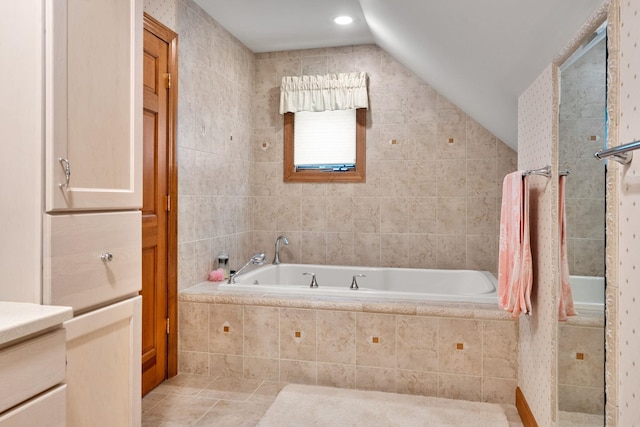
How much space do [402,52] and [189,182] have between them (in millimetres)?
1876

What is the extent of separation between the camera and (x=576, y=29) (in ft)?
4.85

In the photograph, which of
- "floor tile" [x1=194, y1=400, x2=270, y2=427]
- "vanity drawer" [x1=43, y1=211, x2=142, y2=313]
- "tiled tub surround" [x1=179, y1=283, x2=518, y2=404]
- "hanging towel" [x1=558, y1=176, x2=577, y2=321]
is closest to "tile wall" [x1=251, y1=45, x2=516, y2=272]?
"tiled tub surround" [x1=179, y1=283, x2=518, y2=404]

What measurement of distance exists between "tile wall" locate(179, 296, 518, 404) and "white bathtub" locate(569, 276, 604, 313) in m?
1.10

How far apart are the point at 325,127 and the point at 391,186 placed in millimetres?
830

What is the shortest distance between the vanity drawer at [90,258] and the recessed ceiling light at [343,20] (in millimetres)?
2486

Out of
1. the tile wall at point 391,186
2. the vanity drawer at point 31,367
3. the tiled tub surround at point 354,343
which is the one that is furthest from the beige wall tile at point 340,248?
the vanity drawer at point 31,367

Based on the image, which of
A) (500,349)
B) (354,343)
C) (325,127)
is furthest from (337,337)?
(325,127)

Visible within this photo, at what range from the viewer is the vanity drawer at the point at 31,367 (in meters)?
0.99

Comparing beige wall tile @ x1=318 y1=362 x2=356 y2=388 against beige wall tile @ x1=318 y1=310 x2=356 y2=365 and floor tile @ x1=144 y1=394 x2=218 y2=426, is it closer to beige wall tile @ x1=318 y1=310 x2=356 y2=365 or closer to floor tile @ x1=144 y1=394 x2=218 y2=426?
beige wall tile @ x1=318 y1=310 x2=356 y2=365

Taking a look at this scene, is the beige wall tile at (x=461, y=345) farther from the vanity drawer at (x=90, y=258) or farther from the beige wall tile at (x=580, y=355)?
the vanity drawer at (x=90, y=258)

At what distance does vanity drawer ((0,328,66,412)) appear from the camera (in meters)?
0.99

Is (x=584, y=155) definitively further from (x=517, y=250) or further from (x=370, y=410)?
(x=370, y=410)

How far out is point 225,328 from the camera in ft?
9.52

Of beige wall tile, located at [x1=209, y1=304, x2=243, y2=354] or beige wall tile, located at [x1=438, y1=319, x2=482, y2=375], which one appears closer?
beige wall tile, located at [x1=438, y1=319, x2=482, y2=375]
